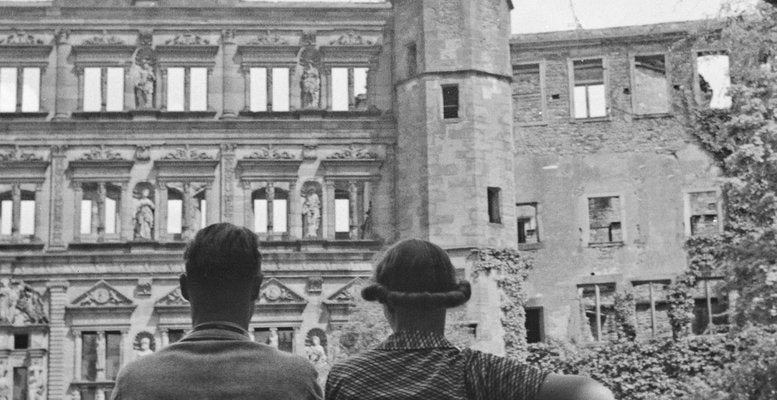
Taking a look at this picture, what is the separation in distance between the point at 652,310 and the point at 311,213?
7239 mm

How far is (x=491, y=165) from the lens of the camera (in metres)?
28.5

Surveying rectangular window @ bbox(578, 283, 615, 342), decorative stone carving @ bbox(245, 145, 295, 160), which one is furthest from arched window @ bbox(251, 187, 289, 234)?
rectangular window @ bbox(578, 283, 615, 342)

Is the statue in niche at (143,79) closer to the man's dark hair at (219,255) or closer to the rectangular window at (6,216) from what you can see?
Result: the rectangular window at (6,216)

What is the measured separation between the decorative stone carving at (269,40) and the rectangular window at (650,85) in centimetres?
751

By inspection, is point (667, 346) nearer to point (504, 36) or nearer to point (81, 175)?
point (504, 36)

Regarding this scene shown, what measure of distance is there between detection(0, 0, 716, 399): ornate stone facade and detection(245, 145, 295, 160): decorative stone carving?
42 millimetres

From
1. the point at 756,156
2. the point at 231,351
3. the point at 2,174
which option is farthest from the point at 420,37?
the point at 231,351

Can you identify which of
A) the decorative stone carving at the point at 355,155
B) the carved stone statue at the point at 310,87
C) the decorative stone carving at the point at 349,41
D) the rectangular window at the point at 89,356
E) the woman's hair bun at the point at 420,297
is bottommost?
the rectangular window at the point at 89,356

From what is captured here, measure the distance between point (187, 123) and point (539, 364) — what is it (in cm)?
885

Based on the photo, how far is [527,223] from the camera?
29.2 meters

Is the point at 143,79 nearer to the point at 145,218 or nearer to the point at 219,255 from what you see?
the point at 145,218

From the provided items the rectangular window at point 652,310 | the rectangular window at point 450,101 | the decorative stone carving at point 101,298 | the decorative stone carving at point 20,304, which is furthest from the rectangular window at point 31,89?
the rectangular window at point 652,310

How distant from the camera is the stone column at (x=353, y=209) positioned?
28781 mm

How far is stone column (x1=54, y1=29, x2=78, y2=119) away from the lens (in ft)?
95.6
